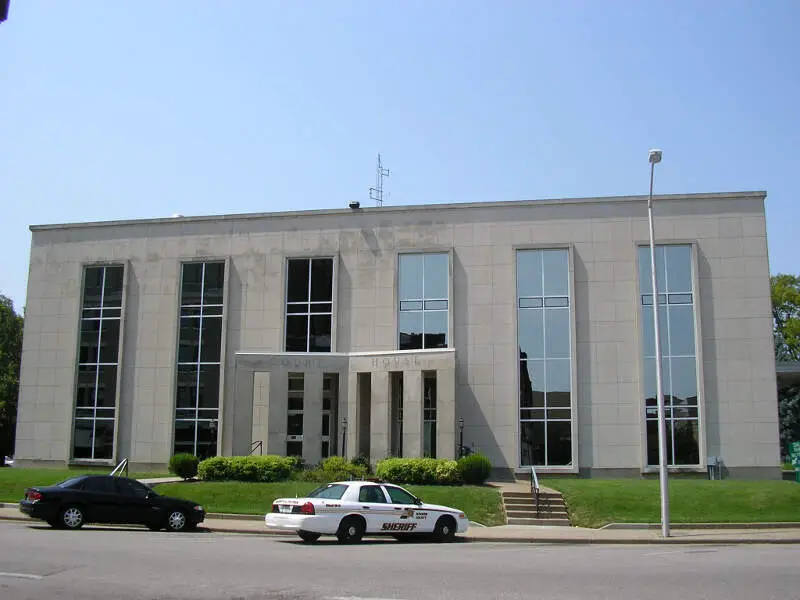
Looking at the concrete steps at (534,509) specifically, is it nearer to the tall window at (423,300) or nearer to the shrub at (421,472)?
the shrub at (421,472)

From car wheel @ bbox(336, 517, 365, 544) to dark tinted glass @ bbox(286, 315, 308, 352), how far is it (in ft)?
60.0

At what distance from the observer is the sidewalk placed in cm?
2142

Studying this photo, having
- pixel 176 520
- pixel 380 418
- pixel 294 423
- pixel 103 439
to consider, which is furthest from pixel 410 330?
pixel 176 520

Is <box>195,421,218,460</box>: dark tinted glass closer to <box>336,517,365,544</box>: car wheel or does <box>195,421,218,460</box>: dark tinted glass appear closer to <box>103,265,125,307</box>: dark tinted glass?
<box>103,265,125,307</box>: dark tinted glass

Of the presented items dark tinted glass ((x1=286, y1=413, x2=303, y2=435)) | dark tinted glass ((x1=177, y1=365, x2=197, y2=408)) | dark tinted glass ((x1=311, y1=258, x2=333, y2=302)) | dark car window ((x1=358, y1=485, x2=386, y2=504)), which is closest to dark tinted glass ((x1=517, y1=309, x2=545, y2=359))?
dark tinted glass ((x1=311, y1=258, x2=333, y2=302))

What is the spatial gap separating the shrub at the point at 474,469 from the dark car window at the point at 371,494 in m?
10.8

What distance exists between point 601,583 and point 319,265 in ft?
87.4

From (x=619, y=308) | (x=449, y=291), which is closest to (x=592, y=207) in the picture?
(x=619, y=308)

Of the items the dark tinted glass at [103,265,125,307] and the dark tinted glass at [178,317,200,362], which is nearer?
the dark tinted glass at [178,317,200,362]

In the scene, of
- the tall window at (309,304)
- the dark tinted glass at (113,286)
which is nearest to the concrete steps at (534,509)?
the tall window at (309,304)

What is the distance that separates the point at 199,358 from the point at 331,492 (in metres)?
20.1

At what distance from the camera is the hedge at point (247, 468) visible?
3006 cm

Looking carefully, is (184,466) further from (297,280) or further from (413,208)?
(413,208)

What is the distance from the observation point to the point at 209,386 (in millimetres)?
37406
